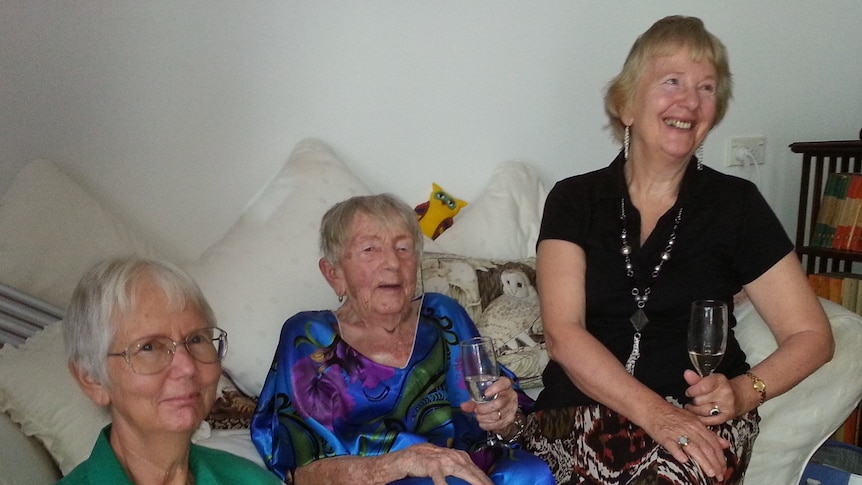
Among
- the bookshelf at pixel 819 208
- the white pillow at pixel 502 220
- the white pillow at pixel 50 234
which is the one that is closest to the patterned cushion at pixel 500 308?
the white pillow at pixel 502 220

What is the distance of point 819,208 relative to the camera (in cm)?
317

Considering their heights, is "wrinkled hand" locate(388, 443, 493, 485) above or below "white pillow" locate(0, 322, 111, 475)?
below

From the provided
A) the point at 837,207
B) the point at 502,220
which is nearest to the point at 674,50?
the point at 502,220

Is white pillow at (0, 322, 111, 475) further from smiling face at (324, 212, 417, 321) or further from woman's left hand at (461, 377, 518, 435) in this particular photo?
woman's left hand at (461, 377, 518, 435)

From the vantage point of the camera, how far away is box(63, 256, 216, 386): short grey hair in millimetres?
1161

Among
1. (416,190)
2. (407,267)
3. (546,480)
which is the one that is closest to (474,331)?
(407,267)

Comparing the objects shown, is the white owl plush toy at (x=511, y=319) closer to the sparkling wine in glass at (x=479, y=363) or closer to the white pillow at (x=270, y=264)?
the white pillow at (x=270, y=264)

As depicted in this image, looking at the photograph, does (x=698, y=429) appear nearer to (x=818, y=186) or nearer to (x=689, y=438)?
(x=689, y=438)

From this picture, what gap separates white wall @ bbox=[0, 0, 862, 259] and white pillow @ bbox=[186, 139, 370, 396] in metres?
0.18

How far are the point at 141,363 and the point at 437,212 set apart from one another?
1.54 metres

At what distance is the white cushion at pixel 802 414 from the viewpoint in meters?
1.95

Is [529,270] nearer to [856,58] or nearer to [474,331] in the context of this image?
[474,331]

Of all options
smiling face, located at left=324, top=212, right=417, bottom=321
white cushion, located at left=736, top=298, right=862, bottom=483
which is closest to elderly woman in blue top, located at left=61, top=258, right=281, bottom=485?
smiling face, located at left=324, top=212, right=417, bottom=321

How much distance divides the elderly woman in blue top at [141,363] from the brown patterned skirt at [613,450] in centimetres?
85
